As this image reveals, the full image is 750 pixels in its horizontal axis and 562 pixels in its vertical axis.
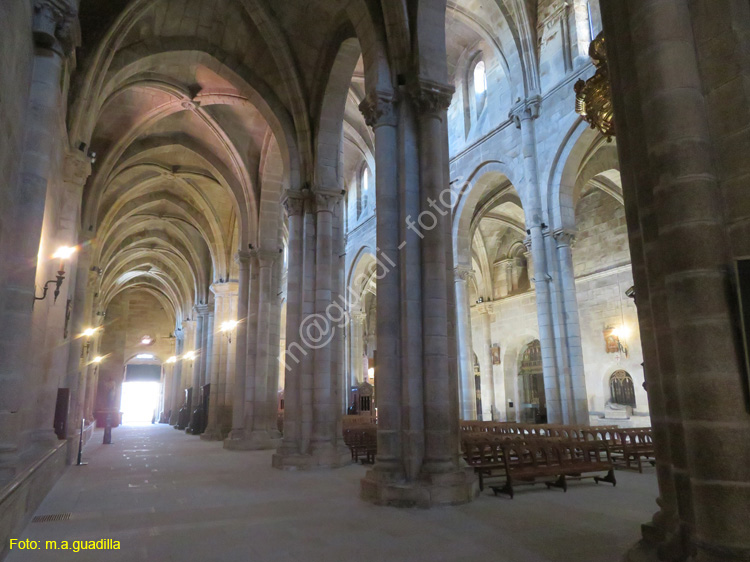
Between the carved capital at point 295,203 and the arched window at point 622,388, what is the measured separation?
16.0 meters

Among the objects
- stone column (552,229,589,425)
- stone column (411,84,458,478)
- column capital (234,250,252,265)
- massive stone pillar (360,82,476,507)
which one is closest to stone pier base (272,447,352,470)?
massive stone pillar (360,82,476,507)

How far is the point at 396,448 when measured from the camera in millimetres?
7250

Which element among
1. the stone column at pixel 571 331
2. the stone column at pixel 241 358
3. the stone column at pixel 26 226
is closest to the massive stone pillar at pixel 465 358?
the stone column at pixel 571 331

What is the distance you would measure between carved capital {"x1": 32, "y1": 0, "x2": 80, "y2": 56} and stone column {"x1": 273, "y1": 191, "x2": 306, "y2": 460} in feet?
20.4

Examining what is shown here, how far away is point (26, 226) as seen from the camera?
5.89 meters

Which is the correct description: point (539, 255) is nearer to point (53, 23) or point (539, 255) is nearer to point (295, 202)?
point (295, 202)

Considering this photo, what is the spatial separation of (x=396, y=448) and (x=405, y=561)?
2958mm

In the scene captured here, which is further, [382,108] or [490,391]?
[490,391]

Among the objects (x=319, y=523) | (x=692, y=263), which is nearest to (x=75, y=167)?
(x=319, y=523)

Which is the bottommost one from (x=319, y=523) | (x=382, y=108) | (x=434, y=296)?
(x=319, y=523)

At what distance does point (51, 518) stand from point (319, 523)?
11.0 feet

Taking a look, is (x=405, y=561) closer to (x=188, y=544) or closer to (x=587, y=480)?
(x=188, y=544)

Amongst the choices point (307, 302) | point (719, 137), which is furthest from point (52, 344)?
point (719, 137)

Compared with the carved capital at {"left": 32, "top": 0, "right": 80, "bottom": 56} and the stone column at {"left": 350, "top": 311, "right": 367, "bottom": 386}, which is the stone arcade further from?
the stone column at {"left": 350, "top": 311, "right": 367, "bottom": 386}
